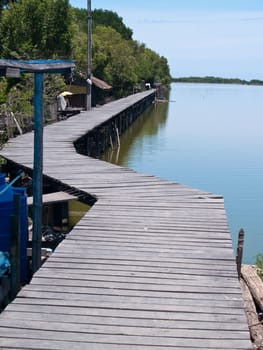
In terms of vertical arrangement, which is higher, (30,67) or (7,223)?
(30,67)

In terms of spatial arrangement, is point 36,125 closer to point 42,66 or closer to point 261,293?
point 42,66

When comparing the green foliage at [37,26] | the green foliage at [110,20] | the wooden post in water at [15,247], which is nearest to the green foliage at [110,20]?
the green foliage at [110,20]

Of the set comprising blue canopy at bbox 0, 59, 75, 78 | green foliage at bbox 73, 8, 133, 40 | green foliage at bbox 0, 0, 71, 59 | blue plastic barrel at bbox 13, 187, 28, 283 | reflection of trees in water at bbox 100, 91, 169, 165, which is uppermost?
green foliage at bbox 73, 8, 133, 40

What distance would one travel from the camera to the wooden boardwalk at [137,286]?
4.48 metres

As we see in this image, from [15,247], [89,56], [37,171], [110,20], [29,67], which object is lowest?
[15,247]

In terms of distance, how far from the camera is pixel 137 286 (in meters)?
5.47

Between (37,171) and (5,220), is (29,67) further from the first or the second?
(5,220)

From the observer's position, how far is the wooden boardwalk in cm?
448

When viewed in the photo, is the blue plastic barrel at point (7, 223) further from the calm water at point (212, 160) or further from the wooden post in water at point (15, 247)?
the calm water at point (212, 160)

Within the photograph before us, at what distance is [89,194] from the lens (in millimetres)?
9438

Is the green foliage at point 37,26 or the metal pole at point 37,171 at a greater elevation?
the green foliage at point 37,26

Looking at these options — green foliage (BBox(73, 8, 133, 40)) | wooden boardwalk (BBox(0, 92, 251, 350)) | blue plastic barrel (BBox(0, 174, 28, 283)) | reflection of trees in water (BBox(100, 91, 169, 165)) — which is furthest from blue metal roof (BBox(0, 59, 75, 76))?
green foliage (BBox(73, 8, 133, 40))

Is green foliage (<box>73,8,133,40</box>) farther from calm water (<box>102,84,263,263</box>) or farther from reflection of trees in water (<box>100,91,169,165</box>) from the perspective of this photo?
calm water (<box>102,84,263,263</box>)

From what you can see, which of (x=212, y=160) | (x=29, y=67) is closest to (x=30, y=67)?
(x=29, y=67)
